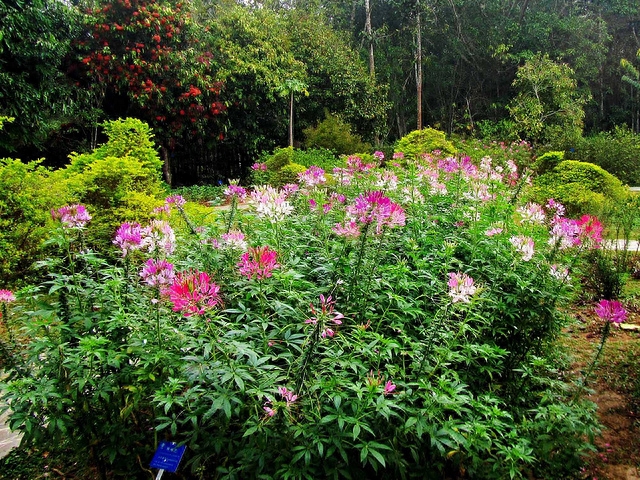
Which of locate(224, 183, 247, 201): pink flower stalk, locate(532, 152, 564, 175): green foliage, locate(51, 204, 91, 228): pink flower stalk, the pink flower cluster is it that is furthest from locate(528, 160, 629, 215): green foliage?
locate(51, 204, 91, 228): pink flower stalk

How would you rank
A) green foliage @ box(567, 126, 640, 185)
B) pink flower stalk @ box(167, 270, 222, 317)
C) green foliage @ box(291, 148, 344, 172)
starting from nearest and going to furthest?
1. pink flower stalk @ box(167, 270, 222, 317)
2. green foliage @ box(567, 126, 640, 185)
3. green foliage @ box(291, 148, 344, 172)

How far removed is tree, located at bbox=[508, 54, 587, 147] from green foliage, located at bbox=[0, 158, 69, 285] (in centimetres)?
Answer: 1297

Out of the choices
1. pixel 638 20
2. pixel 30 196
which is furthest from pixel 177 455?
pixel 638 20

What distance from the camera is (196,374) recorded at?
4.54ft

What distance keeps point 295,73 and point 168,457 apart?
38.9ft

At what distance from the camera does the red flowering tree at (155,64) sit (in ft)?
29.1

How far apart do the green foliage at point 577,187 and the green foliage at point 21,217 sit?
570 centimetres

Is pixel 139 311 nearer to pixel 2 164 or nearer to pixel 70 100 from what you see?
pixel 2 164

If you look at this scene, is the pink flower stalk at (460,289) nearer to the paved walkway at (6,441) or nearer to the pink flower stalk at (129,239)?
the pink flower stalk at (129,239)

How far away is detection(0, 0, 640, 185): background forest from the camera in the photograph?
8.36 m

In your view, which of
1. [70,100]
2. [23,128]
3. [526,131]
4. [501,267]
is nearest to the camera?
[501,267]

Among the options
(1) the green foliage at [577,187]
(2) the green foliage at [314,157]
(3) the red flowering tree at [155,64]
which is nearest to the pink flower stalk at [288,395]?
(1) the green foliage at [577,187]

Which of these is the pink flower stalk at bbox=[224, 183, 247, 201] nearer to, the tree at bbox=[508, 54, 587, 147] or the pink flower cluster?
the pink flower cluster

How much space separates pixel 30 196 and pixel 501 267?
344 centimetres
